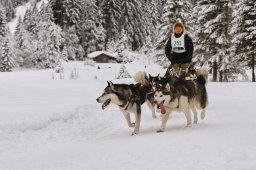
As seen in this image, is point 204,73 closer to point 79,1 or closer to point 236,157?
point 236,157

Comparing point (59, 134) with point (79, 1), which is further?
point (79, 1)

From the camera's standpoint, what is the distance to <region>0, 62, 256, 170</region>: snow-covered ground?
596 cm

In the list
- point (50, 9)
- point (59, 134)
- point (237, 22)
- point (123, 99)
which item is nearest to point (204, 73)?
point (123, 99)

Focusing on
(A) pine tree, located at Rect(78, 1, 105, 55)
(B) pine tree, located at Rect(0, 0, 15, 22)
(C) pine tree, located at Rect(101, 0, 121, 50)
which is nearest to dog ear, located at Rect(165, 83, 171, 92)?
(A) pine tree, located at Rect(78, 1, 105, 55)

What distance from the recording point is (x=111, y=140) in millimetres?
8719

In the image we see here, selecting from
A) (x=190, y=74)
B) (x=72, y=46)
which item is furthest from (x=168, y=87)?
(x=72, y=46)

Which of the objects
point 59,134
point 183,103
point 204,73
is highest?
point 204,73

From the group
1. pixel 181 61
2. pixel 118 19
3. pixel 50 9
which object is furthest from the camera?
pixel 118 19

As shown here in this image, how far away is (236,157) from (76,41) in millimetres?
74772

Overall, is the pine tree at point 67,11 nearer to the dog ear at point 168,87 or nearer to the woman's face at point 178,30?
the woman's face at point 178,30

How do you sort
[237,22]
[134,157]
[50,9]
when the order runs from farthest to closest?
1. [50,9]
2. [237,22]
3. [134,157]

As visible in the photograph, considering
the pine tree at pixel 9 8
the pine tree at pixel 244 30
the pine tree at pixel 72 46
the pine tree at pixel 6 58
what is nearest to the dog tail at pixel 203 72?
the pine tree at pixel 244 30

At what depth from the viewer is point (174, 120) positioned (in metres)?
10.6

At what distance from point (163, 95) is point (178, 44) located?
2962mm
